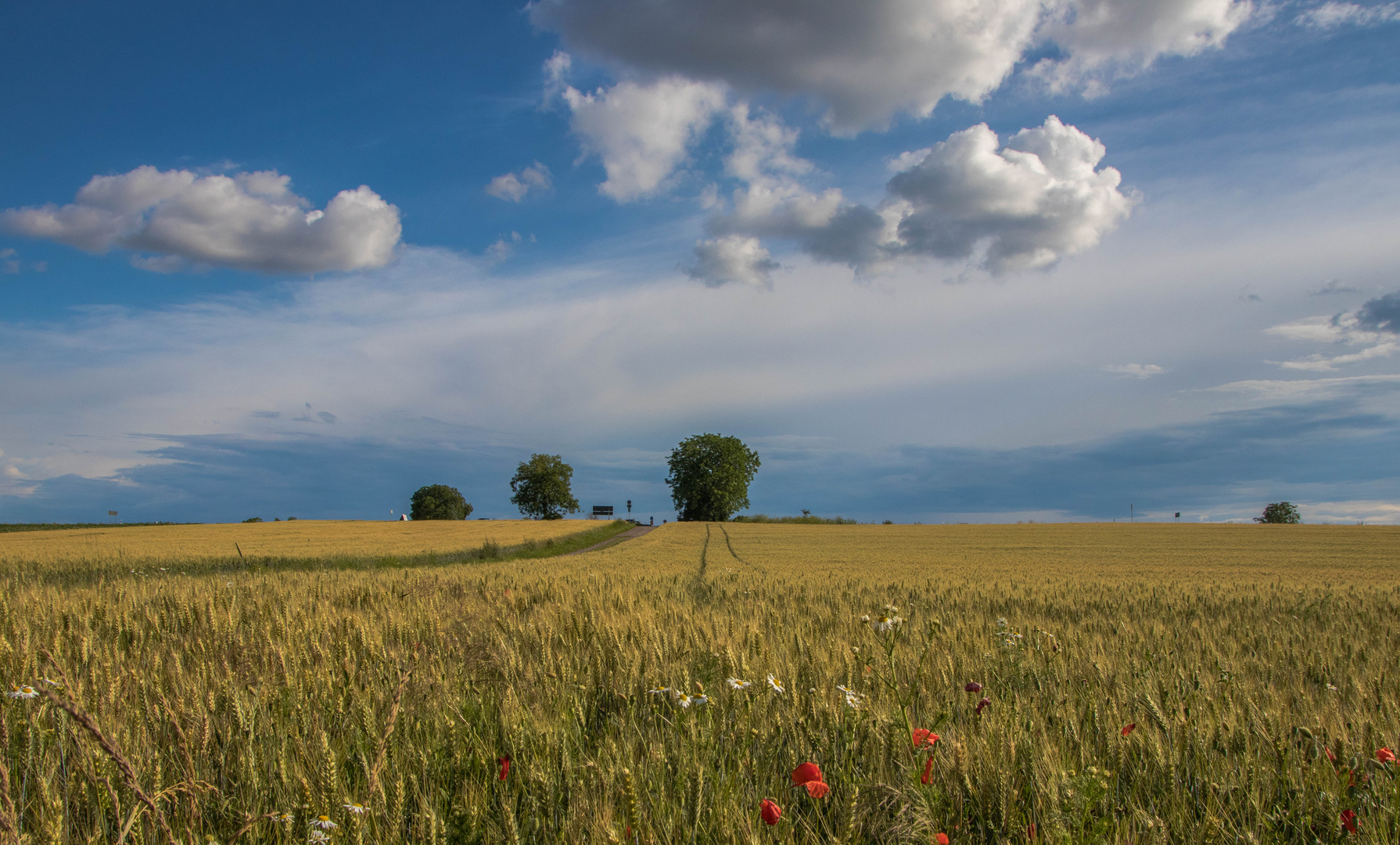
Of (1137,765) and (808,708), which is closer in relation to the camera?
(1137,765)

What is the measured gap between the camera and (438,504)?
102500 millimetres

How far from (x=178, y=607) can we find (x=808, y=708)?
5801 mm

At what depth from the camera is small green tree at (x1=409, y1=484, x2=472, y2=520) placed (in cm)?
10206

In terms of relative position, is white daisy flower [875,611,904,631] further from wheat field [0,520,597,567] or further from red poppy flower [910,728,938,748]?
wheat field [0,520,597,567]

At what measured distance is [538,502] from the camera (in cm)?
8944

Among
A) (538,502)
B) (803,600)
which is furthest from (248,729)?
(538,502)

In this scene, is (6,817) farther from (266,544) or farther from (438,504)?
(438,504)

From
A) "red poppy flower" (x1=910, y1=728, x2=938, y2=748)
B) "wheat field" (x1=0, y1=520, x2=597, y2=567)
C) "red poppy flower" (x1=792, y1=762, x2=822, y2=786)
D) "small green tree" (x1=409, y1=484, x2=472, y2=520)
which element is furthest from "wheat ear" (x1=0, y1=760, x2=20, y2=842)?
"small green tree" (x1=409, y1=484, x2=472, y2=520)

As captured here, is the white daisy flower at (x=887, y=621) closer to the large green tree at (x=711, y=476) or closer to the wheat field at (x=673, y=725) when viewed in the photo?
the wheat field at (x=673, y=725)

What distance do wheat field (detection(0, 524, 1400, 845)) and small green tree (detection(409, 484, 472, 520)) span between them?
338ft

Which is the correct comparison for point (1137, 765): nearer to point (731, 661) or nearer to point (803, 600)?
point (731, 661)

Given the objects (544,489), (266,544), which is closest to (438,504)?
(544,489)

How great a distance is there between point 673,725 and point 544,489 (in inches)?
3516

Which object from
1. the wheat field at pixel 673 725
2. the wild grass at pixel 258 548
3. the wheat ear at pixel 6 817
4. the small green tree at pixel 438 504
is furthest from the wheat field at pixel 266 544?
the small green tree at pixel 438 504
